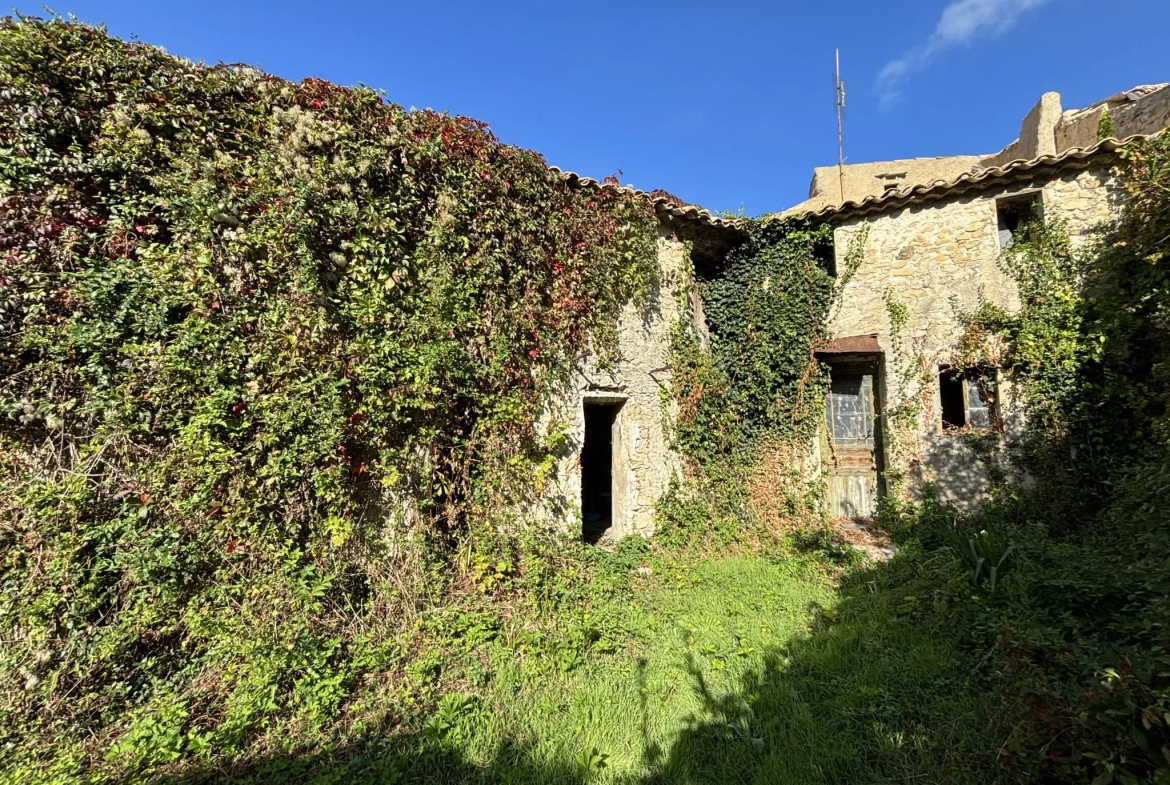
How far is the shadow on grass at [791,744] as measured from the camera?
2549 mm

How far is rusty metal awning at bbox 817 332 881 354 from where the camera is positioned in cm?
681

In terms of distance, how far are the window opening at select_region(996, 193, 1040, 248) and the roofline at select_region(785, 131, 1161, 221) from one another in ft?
1.01

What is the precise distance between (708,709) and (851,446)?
562 cm

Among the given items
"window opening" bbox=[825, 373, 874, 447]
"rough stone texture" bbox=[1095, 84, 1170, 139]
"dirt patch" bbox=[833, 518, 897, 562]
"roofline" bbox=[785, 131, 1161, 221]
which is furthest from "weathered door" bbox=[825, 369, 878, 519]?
"rough stone texture" bbox=[1095, 84, 1170, 139]

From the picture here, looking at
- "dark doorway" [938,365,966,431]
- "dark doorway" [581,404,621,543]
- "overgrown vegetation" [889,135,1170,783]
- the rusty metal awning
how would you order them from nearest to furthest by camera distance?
"overgrown vegetation" [889,135,1170,783] < "dark doorway" [938,365,966,431] < the rusty metal awning < "dark doorway" [581,404,621,543]

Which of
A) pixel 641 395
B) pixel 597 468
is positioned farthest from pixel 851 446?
pixel 597 468

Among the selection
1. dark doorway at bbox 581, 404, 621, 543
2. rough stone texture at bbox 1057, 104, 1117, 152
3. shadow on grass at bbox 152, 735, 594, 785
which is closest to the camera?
shadow on grass at bbox 152, 735, 594, 785

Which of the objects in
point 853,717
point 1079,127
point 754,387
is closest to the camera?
point 853,717

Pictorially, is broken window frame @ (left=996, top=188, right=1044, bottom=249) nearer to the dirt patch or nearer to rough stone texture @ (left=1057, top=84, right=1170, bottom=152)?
rough stone texture @ (left=1057, top=84, right=1170, bottom=152)

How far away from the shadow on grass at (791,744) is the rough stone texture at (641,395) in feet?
9.59

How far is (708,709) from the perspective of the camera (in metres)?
3.13

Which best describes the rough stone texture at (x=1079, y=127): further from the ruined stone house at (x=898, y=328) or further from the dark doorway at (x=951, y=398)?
the dark doorway at (x=951, y=398)

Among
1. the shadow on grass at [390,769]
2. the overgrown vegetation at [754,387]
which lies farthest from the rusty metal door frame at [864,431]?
the shadow on grass at [390,769]

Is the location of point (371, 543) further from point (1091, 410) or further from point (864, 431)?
point (1091, 410)
